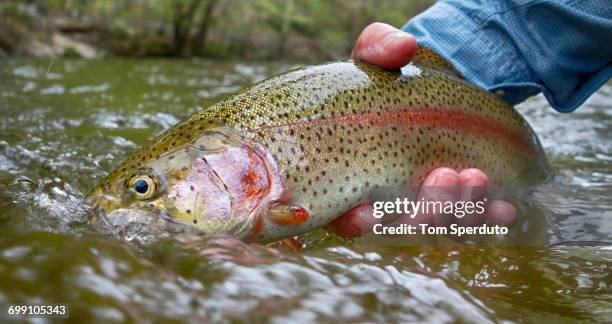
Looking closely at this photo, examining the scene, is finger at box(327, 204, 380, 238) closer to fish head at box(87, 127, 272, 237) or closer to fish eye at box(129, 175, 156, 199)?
fish head at box(87, 127, 272, 237)

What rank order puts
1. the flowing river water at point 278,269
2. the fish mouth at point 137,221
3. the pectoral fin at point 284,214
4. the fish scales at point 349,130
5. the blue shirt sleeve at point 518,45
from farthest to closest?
1. the blue shirt sleeve at point 518,45
2. the fish scales at point 349,130
3. the pectoral fin at point 284,214
4. the fish mouth at point 137,221
5. the flowing river water at point 278,269

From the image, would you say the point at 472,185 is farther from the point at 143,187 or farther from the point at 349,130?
the point at 143,187

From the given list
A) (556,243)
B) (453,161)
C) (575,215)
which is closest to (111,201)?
(453,161)

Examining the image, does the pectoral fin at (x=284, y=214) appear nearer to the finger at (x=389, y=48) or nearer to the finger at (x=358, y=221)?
the finger at (x=358, y=221)

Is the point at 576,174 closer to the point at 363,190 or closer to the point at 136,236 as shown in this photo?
the point at 363,190

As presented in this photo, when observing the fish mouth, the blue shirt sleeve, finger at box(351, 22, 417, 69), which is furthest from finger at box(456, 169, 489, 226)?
the fish mouth

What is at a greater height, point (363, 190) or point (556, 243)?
point (363, 190)

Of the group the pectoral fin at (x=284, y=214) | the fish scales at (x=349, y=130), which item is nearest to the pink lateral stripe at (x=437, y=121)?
the fish scales at (x=349, y=130)
